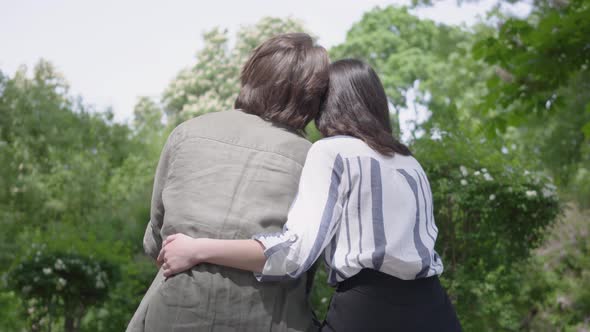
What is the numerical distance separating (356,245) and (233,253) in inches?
14.2

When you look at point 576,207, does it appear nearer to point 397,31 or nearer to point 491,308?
point 491,308

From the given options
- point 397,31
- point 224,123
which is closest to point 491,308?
point 224,123

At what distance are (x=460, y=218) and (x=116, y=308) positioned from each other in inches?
183

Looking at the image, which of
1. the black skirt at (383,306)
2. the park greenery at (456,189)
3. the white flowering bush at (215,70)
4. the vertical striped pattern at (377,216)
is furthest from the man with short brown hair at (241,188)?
the white flowering bush at (215,70)

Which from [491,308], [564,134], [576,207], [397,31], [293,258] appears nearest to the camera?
[293,258]

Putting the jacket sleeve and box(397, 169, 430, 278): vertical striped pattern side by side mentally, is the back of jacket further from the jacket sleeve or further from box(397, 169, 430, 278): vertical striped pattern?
box(397, 169, 430, 278): vertical striped pattern

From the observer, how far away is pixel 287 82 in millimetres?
2328

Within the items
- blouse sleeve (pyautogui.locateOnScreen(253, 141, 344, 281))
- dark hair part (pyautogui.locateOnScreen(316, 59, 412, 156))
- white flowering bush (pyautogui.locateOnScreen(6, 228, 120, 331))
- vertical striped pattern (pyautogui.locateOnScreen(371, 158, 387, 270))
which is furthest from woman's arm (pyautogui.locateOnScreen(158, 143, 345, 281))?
white flowering bush (pyautogui.locateOnScreen(6, 228, 120, 331))

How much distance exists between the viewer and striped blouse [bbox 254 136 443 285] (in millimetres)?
2111

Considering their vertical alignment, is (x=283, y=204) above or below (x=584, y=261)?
above

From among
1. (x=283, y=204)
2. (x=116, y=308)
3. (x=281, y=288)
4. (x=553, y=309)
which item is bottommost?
(x=553, y=309)

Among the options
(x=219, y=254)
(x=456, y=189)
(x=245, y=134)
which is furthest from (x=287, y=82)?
(x=456, y=189)

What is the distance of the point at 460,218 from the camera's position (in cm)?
731

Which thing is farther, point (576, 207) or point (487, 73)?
point (487, 73)
